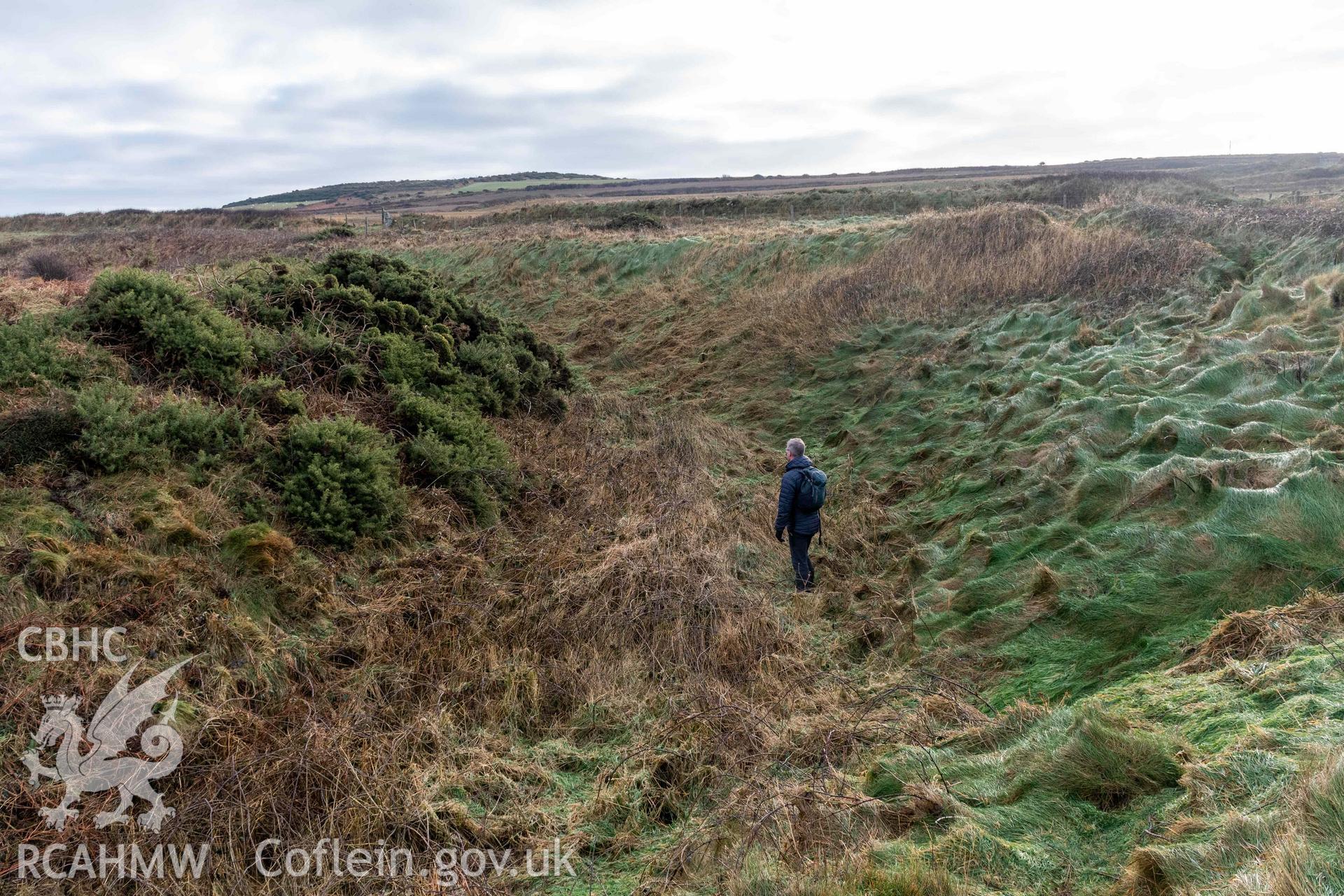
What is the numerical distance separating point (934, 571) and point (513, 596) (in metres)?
3.39

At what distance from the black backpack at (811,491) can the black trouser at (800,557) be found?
A: 0.27 metres

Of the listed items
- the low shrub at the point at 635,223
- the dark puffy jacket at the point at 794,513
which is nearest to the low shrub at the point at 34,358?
the dark puffy jacket at the point at 794,513

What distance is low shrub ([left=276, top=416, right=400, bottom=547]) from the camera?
21.2 ft

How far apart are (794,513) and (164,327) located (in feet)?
20.2

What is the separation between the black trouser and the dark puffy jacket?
0.18 feet

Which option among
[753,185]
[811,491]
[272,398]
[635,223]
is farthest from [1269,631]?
[753,185]

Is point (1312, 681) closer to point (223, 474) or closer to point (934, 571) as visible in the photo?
point (934, 571)

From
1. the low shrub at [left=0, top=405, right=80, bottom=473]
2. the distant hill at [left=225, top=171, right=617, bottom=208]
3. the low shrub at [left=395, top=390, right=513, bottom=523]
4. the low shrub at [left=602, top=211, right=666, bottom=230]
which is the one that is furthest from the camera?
the distant hill at [left=225, top=171, right=617, bottom=208]

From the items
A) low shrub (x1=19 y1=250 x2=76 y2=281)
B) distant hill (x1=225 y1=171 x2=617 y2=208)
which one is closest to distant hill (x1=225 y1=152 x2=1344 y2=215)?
distant hill (x1=225 y1=171 x2=617 y2=208)

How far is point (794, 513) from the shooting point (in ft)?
23.8

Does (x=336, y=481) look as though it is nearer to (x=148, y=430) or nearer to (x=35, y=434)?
(x=148, y=430)

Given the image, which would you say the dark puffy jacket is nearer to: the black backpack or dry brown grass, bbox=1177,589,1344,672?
the black backpack

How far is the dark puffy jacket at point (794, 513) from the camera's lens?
7191 mm

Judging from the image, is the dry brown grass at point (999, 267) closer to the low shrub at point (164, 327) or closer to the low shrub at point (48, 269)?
the low shrub at point (164, 327)
